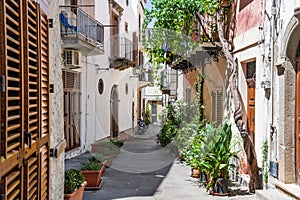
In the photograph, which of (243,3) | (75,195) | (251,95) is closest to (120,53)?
(243,3)

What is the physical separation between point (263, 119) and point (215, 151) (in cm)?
109

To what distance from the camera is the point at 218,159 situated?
727 centimetres

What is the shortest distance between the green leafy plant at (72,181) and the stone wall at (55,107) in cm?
52

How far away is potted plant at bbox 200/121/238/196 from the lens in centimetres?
722

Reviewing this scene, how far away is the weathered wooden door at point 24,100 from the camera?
243 cm

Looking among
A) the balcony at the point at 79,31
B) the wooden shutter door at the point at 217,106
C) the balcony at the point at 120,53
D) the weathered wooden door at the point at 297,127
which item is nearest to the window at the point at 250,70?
the wooden shutter door at the point at 217,106

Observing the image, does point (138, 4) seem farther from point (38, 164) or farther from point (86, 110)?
point (38, 164)

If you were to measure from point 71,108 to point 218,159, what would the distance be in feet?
18.4

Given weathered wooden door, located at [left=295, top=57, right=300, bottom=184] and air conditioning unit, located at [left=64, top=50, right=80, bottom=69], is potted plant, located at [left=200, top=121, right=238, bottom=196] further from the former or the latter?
air conditioning unit, located at [left=64, top=50, right=80, bottom=69]

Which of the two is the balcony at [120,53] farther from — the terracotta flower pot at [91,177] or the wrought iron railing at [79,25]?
the terracotta flower pot at [91,177]

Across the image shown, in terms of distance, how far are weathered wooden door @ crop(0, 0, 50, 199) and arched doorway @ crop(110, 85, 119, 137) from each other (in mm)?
13276

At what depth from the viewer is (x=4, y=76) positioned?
7.78 ft

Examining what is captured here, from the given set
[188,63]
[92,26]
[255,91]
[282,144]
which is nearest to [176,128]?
[188,63]

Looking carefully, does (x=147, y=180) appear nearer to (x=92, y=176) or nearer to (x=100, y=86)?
(x=92, y=176)
